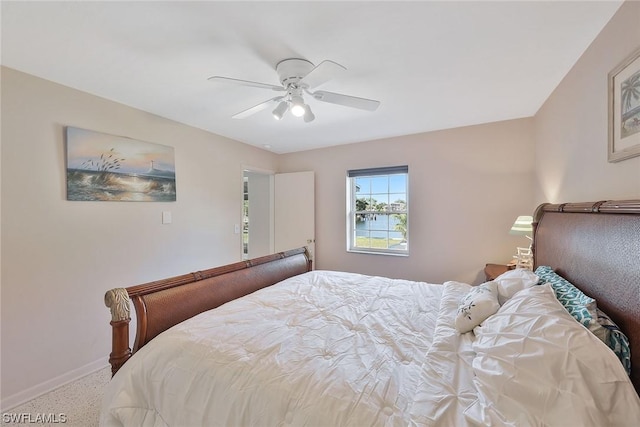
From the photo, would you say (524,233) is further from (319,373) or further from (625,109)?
(319,373)

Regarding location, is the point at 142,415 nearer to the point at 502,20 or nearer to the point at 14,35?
the point at 14,35

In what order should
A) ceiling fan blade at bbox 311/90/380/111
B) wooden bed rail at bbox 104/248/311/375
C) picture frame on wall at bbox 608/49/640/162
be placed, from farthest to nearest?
1. ceiling fan blade at bbox 311/90/380/111
2. wooden bed rail at bbox 104/248/311/375
3. picture frame on wall at bbox 608/49/640/162

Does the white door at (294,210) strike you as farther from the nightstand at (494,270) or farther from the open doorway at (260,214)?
the nightstand at (494,270)

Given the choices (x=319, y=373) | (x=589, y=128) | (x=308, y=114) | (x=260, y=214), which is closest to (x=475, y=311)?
(x=319, y=373)

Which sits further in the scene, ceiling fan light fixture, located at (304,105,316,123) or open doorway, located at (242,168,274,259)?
open doorway, located at (242,168,274,259)

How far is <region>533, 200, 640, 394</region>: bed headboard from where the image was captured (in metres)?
0.90

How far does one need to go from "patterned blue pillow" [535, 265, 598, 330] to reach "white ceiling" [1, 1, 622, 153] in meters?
1.42

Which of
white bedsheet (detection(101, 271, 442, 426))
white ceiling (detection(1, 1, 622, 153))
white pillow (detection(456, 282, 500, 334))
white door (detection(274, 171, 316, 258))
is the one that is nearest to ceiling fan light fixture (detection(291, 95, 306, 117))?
white ceiling (detection(1, 1, 622, 153))

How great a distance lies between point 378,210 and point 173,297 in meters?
2.89

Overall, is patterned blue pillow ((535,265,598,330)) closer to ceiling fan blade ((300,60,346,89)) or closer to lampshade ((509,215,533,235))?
lampshade ((509,215,533,235))

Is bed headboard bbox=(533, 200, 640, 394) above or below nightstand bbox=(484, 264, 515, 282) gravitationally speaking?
above

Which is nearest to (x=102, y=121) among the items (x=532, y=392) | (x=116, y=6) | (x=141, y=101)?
(x=141, y=101)

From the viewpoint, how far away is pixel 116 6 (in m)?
1.30

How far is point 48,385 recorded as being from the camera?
1986mm
